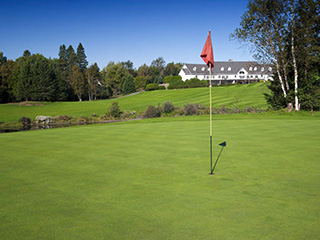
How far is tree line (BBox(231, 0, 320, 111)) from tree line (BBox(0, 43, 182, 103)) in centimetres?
4904

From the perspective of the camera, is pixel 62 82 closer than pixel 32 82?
No

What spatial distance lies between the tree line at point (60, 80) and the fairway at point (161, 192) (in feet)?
183

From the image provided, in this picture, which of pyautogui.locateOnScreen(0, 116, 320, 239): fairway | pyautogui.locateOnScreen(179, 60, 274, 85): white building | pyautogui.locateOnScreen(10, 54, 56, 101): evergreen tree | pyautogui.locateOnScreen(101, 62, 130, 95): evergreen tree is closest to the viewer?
pyautogui.locateOnScreen(0, 116, 320, 239): fairway

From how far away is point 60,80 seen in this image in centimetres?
6519

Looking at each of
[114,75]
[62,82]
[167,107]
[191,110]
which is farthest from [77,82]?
[191,110]

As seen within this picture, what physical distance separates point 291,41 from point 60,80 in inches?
2141

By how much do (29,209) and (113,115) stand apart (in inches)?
1258

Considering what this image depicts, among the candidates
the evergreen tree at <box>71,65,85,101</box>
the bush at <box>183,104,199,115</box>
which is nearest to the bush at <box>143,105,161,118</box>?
the bush at <box>183,104,199,115</box>

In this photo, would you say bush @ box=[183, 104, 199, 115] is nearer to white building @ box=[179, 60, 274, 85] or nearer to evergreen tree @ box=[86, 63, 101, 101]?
evergreen tree @ box=[86, 63, 101, 101]

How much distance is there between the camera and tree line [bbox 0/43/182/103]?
5969cm

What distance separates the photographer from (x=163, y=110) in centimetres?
3059

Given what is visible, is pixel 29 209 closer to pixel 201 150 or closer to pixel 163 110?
pixel 201 150

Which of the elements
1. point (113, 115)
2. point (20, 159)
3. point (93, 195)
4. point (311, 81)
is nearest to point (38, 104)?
point (113, 115)

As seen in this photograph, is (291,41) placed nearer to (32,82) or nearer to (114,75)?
(32,82)
